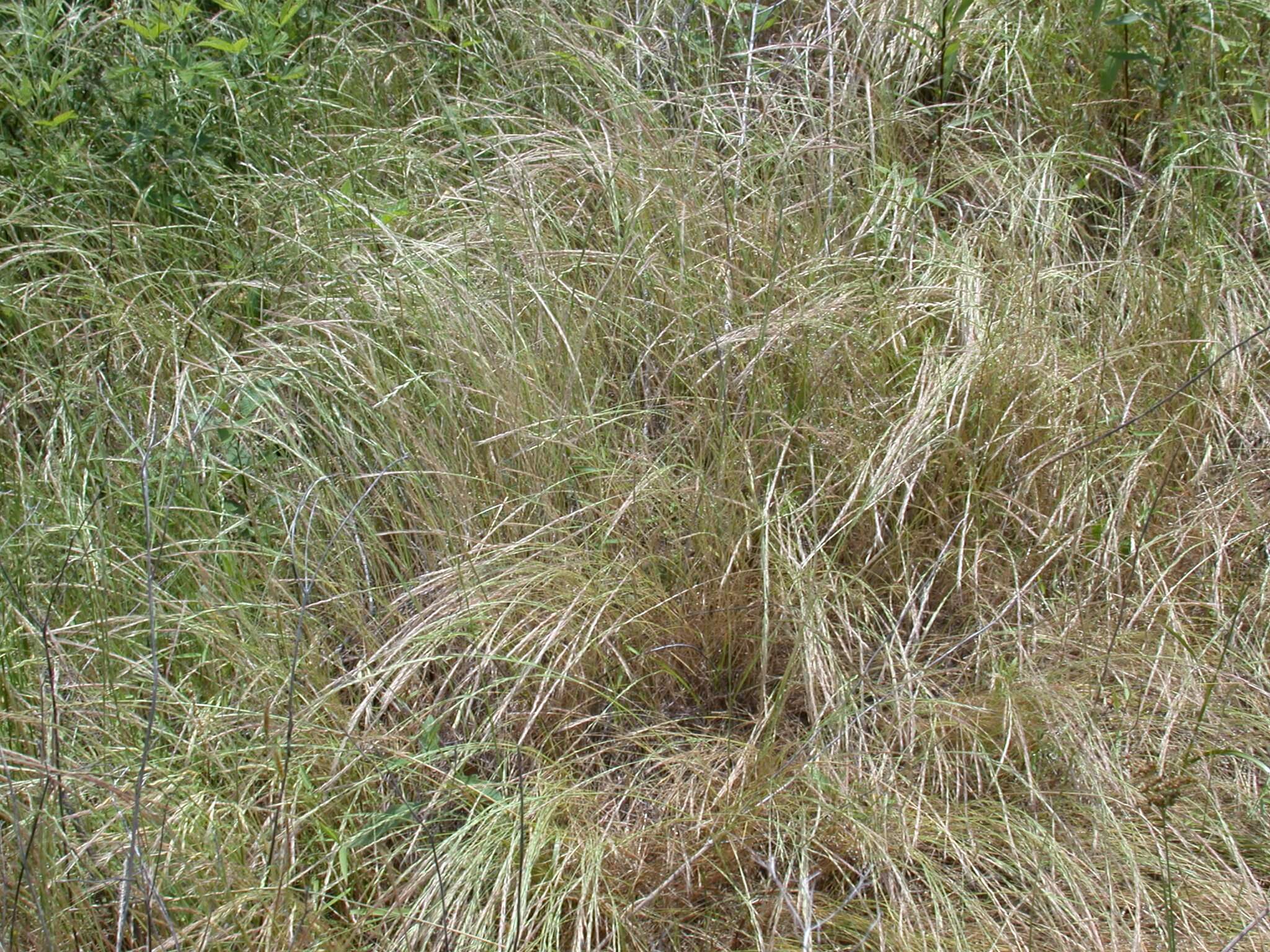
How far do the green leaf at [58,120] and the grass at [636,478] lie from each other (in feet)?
0.26

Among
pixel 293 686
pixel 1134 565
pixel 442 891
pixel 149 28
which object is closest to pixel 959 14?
pixel 1134 565

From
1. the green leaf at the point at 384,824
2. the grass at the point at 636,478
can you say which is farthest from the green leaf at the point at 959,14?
the green leaf at the point at 384,824

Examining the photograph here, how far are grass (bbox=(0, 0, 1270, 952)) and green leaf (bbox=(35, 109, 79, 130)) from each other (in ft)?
0.26

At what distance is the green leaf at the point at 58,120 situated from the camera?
285cm

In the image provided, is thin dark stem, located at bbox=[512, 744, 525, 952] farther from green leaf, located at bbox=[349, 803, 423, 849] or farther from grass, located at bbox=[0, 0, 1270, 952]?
green leaf, located at bbox=[349, 803, 423, 849]

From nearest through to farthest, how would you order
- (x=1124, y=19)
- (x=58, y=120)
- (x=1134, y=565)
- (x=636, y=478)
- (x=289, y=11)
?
(x=1134, y=565), (x=636, y=478), (x=1124, y=19), (x=58, y=120), (x=289, y=11)

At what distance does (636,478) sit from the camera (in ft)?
7.34

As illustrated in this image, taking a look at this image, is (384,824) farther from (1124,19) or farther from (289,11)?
(1124,19)

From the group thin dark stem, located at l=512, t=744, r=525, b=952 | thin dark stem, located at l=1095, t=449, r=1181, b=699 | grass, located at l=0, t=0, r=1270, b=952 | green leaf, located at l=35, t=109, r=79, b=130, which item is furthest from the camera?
green leaf, located at l=35, t=109, r=79, b=130

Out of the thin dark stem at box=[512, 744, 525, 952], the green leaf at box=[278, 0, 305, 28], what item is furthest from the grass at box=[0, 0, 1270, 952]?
the green leaf at box=[278, 0, 305, 28]

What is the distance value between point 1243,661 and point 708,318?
1.18m

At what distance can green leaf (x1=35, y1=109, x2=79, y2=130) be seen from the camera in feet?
9.34

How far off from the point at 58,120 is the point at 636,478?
1771 millimetres

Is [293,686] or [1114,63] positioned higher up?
[1114,63]
